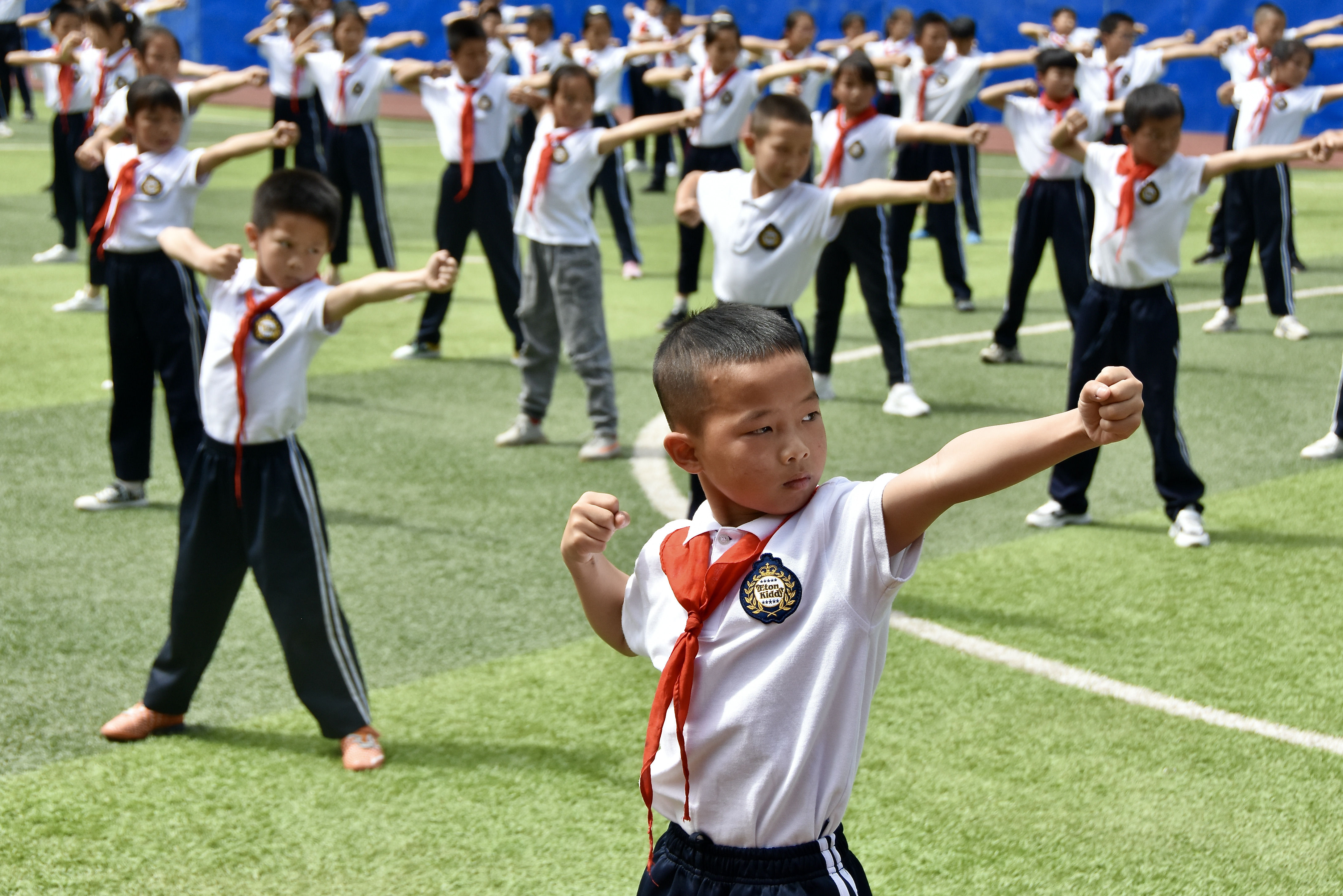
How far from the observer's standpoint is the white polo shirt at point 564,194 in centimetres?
765

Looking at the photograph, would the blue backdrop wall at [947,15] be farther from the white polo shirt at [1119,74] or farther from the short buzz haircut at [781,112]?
the short buzz haircut at [781,112]

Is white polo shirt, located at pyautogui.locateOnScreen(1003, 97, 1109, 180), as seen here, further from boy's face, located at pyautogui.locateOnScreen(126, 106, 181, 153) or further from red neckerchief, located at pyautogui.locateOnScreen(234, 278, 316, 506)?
red neckerchief, located at pyautogui.locateOnScreen(234, 278, 316, 506)

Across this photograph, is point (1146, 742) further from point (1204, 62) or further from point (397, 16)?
point (397, 16)

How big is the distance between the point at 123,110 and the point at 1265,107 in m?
7.84

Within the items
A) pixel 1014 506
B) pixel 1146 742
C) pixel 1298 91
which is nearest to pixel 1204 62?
pixel 1298 91

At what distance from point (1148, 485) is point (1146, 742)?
2.91 metres

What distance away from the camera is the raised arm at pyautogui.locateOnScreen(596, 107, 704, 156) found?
22.7ft

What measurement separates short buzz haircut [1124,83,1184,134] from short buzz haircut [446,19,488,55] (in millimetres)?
5018

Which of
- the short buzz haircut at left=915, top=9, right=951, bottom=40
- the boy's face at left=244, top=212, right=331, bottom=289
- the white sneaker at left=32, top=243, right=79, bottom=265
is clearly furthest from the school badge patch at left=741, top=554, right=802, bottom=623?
the white sneaker at left=32, top=243, right=79, bottom=265

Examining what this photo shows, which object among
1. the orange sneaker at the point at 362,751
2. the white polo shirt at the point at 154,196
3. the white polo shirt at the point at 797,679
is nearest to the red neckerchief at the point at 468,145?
the white polo shirt at the point at 154,196

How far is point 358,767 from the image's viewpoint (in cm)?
405

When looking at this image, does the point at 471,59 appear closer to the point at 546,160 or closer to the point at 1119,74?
the point at 546,160

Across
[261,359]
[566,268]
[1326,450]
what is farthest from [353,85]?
[1326,450]

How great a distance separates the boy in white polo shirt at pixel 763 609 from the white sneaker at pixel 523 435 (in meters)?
5.27
